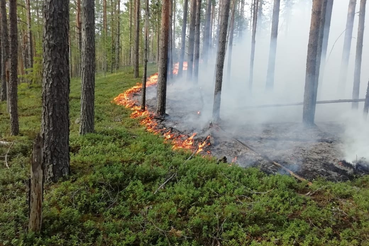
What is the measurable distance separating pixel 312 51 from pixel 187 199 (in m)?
9.31

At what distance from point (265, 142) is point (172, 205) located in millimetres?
5735

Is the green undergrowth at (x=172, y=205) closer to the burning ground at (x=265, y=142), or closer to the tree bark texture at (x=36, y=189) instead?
the tree bark texture at (x=36, y=189)

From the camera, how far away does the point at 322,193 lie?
237 inches

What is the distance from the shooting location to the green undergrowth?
164 inches

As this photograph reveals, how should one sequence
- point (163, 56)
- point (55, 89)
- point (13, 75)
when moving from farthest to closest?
point (163, 56)
point (13, 75)
point (55, 89)

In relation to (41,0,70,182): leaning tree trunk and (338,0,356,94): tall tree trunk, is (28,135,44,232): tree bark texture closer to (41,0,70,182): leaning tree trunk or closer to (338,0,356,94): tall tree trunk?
(41,0,70,182): leaning tree trunk

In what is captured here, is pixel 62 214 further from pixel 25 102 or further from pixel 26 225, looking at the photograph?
pixel 25 102

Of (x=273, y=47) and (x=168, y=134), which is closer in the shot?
(x=168, y=134)

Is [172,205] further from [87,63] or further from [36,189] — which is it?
[87,63]

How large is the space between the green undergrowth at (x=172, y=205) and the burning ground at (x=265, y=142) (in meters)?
0.86

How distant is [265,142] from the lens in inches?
371

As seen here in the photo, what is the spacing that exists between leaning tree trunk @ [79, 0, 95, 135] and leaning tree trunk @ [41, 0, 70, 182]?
3387 millimetres

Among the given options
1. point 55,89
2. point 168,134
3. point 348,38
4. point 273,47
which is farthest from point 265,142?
point 348,38

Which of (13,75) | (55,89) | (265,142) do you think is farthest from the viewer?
(265,142)
